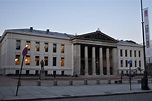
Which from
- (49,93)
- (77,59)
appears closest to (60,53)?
(77,59)

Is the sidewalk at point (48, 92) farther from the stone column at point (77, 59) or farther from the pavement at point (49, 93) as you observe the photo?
the stone column at point (77, 59)

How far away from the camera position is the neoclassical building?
185 ft

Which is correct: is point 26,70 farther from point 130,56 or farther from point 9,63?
point 130,56

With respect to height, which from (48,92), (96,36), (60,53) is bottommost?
(48,92)

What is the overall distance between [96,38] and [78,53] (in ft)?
32.6

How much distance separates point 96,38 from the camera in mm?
68062

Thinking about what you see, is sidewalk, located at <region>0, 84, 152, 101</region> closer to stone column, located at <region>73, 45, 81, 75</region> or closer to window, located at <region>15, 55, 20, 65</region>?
window, located at <region>15, 55, 20, 65</region>

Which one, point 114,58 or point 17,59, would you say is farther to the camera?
point 114,58

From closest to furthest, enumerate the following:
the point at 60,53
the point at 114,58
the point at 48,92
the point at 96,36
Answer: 1. the point at 48,92
2. the point at 60,53
3. the point at 96,36
4. the point at 114,58

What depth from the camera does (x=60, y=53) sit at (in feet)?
215

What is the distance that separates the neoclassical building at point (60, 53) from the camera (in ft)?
185

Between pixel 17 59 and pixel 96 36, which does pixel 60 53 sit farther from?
pixel 17 59

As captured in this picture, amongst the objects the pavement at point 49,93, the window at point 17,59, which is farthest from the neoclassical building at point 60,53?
the pavement at point 49,93

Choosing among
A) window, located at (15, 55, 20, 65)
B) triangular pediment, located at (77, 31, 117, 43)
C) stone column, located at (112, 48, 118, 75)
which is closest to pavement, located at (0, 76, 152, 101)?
window, located at (15, 55, 20, 65)
